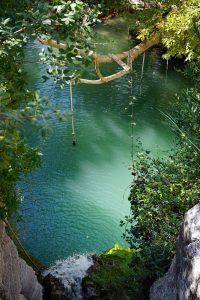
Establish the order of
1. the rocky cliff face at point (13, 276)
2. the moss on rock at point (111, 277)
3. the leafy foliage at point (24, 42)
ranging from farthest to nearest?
the moss on rock at point (111, 277), the rocky cliff face at point (13, 276), the leafy foliage at point (24, 42)

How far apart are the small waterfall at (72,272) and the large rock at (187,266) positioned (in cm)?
189

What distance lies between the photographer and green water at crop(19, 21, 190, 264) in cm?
765

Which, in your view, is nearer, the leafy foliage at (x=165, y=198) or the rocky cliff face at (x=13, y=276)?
the rocky cliff face at (x=13, y=276)

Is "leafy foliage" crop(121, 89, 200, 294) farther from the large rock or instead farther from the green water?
the green water

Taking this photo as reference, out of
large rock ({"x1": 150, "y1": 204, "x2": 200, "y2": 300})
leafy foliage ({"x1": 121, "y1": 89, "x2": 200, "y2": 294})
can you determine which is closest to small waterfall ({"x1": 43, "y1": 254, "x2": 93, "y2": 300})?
leafy foliage ({"x1": 121, "y1": 89, "x2": 200, "y2": 294})

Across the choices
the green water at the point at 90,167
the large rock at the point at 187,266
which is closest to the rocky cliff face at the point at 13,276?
the large rock at the point at 187,266

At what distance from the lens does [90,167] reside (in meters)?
9.62

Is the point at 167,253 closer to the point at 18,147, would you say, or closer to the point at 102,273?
the point at 102,273

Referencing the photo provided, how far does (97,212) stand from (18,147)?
226 inches

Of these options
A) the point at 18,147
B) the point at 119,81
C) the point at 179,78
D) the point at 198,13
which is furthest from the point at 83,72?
the point at 179,78

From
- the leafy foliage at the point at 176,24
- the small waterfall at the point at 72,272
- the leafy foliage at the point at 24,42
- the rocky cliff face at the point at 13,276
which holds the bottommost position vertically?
the small waterfall at the point at 72,272

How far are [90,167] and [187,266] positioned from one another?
6106 mm

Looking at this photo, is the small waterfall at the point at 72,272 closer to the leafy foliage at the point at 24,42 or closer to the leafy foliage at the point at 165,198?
the leafy foliage at the point at 165,198

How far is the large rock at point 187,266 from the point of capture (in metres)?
3.46
